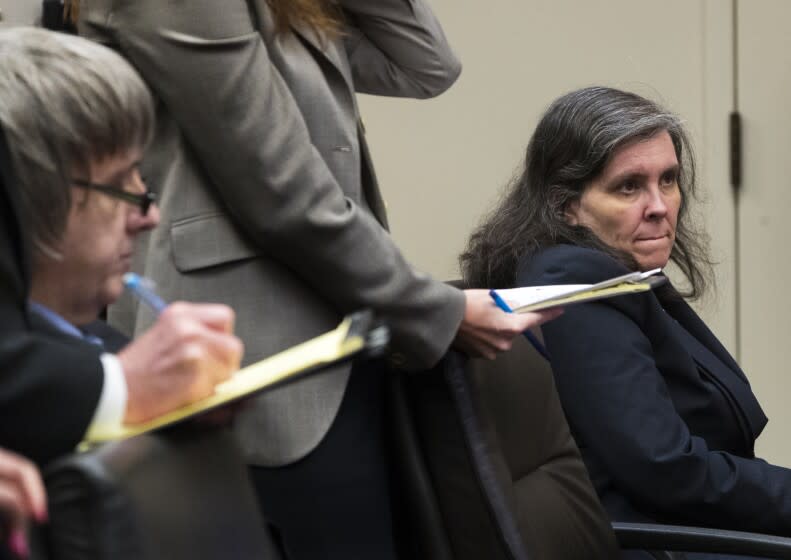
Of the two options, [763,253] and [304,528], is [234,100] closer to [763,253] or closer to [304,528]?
[304,528]

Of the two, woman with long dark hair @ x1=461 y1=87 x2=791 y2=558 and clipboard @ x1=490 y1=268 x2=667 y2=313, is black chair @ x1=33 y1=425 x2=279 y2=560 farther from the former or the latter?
woman with long dark hair @ x1=461 y1=87 x2=791 y2=558

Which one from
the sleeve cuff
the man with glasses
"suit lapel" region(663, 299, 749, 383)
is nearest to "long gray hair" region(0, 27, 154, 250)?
the man with glasses

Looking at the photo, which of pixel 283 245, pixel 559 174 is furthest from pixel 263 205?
pixel 559 174

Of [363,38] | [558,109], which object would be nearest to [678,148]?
[558,109]

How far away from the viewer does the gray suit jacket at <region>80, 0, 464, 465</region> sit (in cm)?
158

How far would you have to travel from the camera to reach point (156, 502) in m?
0.94

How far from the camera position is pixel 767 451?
420 cm

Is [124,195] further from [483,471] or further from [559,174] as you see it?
[559,174]

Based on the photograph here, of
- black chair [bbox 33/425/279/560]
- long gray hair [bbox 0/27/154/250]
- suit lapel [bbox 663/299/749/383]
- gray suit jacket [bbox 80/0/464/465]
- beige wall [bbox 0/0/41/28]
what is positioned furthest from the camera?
suit lapel [bbox 663/299/749/383]

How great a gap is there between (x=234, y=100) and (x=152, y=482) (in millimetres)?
745

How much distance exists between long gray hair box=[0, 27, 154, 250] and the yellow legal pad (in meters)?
0.21

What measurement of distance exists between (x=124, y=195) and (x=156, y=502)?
0.35 metres

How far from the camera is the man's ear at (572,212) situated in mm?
2438

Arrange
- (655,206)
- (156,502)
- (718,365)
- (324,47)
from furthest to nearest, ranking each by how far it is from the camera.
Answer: (655,206)
(718,365)
(324,47)
(156,502)
